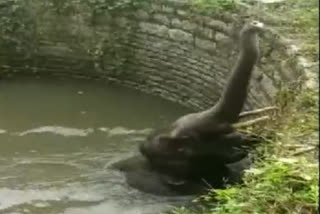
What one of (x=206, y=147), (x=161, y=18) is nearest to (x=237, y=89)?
(x=206, y=147)

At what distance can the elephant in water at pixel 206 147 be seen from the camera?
5742 mm

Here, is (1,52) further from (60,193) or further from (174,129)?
(174,129)

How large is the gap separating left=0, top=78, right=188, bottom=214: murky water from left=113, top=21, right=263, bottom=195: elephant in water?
19cm

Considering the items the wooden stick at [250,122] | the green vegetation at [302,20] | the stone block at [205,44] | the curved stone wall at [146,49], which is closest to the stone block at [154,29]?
the curved stone wall at [146,49]

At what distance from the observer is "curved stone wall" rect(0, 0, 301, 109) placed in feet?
26.2

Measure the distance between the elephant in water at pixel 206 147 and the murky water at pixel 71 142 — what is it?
0.61ft

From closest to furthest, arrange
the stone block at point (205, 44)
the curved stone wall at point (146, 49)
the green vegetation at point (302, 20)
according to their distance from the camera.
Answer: the green vegetation at point (302, 20)
the curved stone wall at point (146, 49)
the stone block at point (205, 44)

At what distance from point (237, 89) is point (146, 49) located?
11.7 feet

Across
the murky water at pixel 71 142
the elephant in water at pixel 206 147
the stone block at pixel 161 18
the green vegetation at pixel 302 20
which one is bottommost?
the murky water at pixel 71 142

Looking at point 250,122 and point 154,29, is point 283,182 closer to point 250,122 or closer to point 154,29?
point 250,122

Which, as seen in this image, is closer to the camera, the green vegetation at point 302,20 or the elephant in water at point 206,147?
the elephant in water at point 206,147

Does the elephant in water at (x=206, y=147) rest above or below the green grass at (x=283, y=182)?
below

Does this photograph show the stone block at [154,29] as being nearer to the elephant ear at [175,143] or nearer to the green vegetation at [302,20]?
the green vegetation at [302,20]

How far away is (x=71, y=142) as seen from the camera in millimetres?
7918
